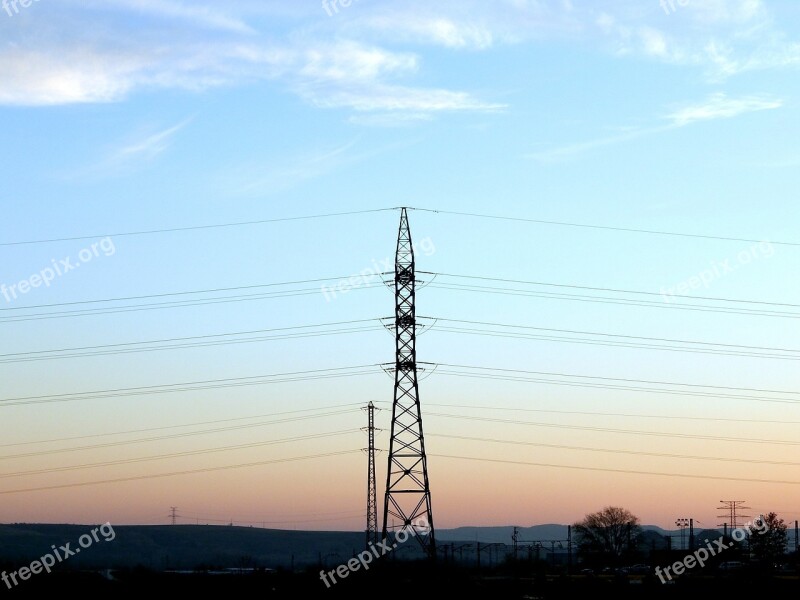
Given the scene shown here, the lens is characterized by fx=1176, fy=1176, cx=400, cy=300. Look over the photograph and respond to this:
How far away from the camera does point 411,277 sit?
67250 millimetres

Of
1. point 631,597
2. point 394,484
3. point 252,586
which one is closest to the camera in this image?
point 394,484

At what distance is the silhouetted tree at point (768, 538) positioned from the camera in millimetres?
167700

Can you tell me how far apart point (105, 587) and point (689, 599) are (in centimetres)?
4109

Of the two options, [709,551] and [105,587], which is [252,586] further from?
[709,551]

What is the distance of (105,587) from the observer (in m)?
85.1

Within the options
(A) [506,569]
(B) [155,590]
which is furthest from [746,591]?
(A) [506,569]

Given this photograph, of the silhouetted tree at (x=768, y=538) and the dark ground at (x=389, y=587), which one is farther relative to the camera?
the silhouetted tree at (x=768, y=538)

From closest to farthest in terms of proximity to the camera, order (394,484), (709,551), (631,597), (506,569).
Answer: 1. (394,484)
2. (631,597)
3. (506,569)
4. (709,551)

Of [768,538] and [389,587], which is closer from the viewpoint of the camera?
[389,587]

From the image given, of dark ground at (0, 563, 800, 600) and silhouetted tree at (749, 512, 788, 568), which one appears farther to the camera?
silhouetted tree at (749, 512, 788, 568)

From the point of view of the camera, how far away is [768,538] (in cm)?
17450

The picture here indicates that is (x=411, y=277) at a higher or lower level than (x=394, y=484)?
higher

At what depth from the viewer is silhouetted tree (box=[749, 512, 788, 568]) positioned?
16770 cm

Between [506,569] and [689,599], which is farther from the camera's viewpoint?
[506,569]
